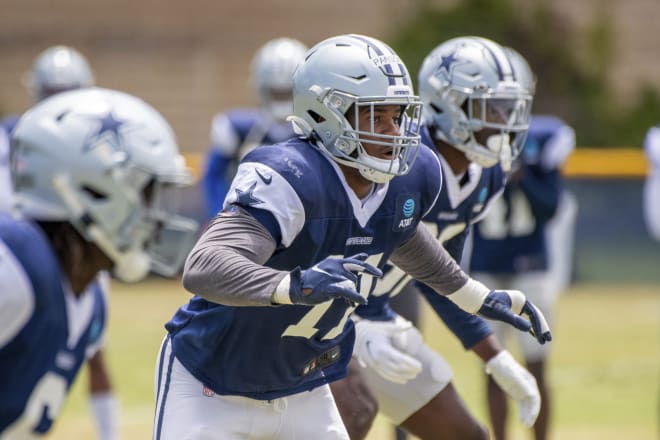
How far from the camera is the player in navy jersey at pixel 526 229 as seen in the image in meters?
6.82

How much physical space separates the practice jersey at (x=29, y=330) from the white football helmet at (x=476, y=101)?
229 centimetres

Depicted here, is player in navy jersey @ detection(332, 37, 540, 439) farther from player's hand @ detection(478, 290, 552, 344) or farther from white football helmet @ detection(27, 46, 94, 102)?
white football helmet @ detection(27, 46, 94, 102)

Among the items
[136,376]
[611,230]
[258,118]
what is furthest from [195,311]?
[611,230]

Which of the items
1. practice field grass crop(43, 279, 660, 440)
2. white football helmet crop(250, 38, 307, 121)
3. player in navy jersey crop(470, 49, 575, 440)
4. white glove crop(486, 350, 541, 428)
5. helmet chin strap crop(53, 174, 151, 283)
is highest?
helmet chin strap crop(53, 174, 151, 283)

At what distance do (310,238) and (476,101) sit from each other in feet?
5.74

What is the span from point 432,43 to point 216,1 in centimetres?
422

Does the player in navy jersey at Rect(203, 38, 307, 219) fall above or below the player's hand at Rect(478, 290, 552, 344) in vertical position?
below

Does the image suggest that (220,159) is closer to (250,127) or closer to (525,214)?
(250,127)

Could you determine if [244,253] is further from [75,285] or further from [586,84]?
[586,84]

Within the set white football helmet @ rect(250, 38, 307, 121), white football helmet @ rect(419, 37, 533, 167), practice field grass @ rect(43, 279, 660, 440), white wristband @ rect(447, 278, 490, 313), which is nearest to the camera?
white wristband @ rect(447, 278, 490, 313)

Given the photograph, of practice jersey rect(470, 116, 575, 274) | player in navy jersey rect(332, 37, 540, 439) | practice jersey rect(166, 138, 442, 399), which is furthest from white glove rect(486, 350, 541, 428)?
practice jersey rect(470, 116, 575, 274)

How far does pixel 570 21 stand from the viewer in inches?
772

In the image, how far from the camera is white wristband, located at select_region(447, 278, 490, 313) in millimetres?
3814

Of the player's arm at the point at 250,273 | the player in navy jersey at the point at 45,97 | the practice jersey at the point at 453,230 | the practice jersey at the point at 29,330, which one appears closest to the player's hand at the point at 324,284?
the player's arm at the point at 250,273
